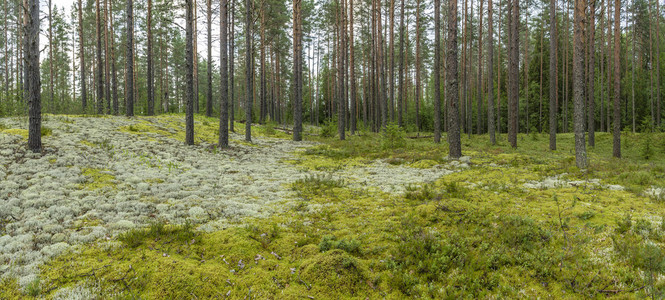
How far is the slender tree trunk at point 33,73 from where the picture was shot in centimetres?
821

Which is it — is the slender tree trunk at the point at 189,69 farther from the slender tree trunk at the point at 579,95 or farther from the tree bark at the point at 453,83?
the slender tree trunk at the point at 579,95

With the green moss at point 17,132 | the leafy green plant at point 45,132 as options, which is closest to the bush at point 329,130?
the leafy green plant at point 45,132

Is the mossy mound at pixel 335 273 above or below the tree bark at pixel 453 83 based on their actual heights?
below

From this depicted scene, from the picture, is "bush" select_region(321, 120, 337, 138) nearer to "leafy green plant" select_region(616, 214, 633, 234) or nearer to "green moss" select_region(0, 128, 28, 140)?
"green moss" select_region(0, 128, 28, 140)

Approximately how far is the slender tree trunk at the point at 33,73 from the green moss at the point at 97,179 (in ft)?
7.37

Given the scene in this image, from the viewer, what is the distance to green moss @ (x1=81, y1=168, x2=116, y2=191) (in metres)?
6.90

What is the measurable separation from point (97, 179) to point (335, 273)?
735 cm

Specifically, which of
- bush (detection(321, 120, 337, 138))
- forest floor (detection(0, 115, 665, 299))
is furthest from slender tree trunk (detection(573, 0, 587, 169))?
bush (detection(321, 120, 337, 138))

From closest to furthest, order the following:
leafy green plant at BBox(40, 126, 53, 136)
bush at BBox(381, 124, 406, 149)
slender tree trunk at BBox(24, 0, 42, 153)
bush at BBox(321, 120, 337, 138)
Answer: slender tree trunk at BBox(24, 0, 42, 153) < leafy green plant at BBox(40, 126, 53, 136) < bush at BBox(381, 124, 406, 149) < bush at BBox(321, 120, 337, 138)

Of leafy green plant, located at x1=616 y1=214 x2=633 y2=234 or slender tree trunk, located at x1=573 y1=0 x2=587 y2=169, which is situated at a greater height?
slender tree trunk, located at x1=573 y1=0 x2=587 y2=169

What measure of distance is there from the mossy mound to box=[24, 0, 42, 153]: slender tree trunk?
9870 millimetres

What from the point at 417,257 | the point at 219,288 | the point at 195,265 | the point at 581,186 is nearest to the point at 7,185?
the point at 195,265

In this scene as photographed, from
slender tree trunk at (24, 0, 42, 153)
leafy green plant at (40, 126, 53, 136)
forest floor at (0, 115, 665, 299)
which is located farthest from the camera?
leafy green plant at (40, 126, 53, 136)

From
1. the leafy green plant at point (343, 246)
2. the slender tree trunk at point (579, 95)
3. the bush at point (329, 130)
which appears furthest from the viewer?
the bush at point (329, 130)
